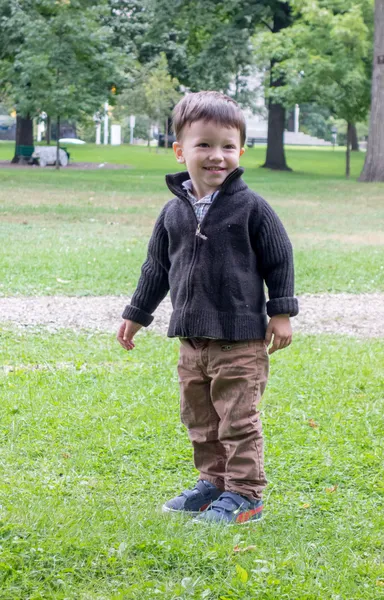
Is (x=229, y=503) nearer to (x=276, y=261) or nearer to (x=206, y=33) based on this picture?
(x=276, y=261)

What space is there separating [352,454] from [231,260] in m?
1.45

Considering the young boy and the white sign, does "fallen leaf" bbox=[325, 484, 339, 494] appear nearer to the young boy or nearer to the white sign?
the young boy

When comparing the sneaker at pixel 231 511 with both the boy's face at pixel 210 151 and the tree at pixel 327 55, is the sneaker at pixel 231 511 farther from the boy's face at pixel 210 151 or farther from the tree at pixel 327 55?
the tree at pixel 327 55

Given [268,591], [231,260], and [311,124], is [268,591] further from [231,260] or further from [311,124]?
[311,124]

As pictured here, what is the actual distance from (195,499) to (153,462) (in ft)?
2.28

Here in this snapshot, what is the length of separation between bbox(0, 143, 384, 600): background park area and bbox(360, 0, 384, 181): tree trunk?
18.3 metres

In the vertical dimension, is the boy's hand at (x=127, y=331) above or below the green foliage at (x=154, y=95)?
below

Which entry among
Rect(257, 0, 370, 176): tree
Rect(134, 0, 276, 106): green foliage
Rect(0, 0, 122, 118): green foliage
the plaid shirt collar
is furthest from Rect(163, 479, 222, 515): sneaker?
Rect(134, 0, 276, 106): green foliage

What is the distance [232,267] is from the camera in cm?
350

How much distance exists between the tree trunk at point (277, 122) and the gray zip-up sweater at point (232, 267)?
31.2 m

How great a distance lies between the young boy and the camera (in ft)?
11.5

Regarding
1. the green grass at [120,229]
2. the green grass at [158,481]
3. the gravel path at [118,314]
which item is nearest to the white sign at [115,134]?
the green grass at [120,229]

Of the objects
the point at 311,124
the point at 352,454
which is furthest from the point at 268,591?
the point at 311,124

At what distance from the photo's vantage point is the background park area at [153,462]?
3.00 m
